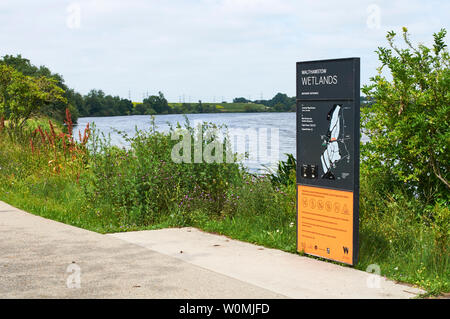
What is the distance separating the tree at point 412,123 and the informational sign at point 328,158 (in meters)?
1.84

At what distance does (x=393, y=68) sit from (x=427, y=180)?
1825 millimetres

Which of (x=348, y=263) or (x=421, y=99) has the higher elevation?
(x=421, y=99)

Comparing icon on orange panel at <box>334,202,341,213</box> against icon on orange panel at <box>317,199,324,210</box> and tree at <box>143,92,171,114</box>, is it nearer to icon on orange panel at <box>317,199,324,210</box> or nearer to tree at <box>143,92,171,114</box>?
icon on orange panel at <box>317,199,324,210</box>

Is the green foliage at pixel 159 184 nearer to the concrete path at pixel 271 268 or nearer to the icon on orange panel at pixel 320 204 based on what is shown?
the concrete path at pixel 271 268

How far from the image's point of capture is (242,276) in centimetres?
540

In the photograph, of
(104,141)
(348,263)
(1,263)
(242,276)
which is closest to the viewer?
(242,276)

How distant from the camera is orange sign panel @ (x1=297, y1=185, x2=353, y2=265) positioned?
5777 mm

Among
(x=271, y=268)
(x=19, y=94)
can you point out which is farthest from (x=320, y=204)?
(x=19, y=94)

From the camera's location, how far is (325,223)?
6035 millimetres

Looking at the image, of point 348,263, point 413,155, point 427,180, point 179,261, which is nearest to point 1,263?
point 179,261

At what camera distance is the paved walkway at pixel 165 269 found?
4934mm

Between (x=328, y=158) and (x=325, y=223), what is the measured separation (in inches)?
30.1
